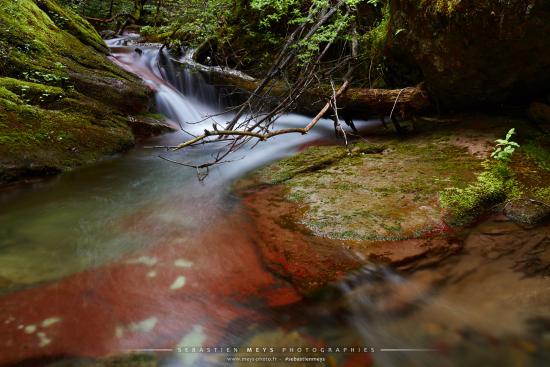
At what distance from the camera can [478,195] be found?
3.07 m

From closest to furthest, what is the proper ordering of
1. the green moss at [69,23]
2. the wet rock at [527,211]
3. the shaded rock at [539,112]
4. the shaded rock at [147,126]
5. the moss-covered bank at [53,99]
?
1. the wet rock at [527,211]
2. the shaded rock at [539,112]
3. the moss-covered bank at [53,99]
4. the shaded rock at [147,126]
5. the green moss at [69,23]

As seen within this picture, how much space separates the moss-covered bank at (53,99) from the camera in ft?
15.9

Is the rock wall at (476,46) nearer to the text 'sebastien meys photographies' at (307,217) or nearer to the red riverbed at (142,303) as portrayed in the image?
the text 'sebastien meys photographies' at (307,217)

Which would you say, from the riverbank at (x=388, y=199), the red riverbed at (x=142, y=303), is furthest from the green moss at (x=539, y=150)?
the red riverbed at (x=142, y=303)

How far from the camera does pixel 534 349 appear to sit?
→ 182 cm

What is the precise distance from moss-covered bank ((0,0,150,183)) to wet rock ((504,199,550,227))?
225 inches

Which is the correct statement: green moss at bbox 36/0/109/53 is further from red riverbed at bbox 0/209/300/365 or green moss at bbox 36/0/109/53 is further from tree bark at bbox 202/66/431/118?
red riverbed at bbox 0/209/300/365

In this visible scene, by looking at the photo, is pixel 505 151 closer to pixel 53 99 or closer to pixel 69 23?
pixel 53 99

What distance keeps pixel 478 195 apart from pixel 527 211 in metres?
0.38

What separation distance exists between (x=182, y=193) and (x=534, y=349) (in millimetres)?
3772

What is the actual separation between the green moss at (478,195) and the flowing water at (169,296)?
97 centimetres

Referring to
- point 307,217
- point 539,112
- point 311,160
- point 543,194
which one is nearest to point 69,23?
point 311,160

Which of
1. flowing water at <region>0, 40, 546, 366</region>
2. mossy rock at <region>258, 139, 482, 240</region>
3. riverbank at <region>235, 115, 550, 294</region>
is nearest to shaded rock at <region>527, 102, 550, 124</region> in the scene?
riverbank at <region>235, 115, 550, 294</region>

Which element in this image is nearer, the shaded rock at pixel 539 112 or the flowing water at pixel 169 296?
the flowing water at pixel 169 296
